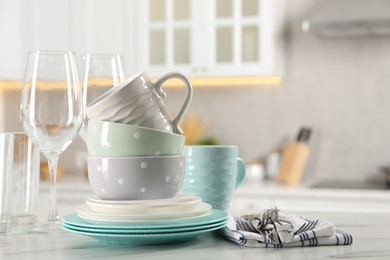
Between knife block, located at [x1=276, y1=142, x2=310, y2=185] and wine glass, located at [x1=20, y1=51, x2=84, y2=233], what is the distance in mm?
2417

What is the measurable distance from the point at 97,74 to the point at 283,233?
484 millimetres

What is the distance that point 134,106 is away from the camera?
123cm

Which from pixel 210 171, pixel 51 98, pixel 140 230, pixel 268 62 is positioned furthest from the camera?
pixel 268 62

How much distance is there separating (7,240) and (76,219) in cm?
14

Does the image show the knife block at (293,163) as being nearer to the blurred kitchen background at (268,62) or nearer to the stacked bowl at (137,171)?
the blurred kitchen background at (268,62)

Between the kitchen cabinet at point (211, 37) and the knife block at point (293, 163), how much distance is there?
0.40 metres

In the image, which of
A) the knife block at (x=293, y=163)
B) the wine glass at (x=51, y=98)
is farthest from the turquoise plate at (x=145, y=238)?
the knife block at (x=293, y=163)

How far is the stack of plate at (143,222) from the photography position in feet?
3.82

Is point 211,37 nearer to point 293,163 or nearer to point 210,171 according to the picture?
point 293,163

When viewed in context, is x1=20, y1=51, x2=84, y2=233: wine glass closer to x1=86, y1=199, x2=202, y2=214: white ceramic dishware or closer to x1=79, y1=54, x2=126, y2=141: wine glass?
x1=79, y1=54, x2=126, y2=141: wine glass

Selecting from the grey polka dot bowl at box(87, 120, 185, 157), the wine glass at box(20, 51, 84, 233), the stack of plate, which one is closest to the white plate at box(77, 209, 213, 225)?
the stack of plate

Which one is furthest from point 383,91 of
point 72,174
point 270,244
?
point 270,244

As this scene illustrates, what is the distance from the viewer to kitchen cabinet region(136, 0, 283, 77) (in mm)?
3656

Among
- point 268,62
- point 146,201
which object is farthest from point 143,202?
point 268,62
